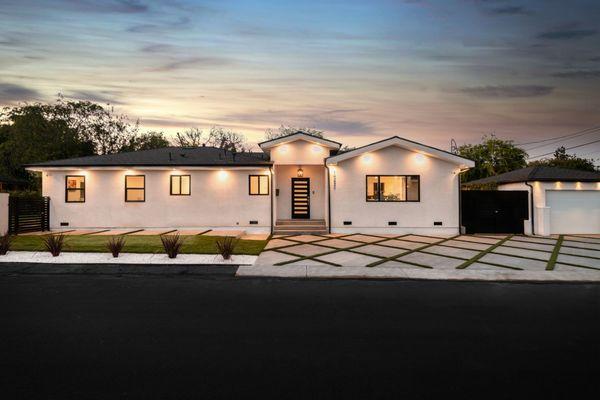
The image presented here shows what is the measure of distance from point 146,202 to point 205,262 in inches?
350

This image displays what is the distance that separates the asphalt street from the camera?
3180 millimetres

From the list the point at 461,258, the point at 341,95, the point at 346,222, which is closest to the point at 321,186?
the point at 346,222

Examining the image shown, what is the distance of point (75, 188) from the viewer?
16.6 metres

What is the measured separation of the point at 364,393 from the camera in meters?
3.05

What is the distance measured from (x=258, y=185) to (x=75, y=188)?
942cm

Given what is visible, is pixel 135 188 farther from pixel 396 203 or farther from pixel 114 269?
pixel 396 203

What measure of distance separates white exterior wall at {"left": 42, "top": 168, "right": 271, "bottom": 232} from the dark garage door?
1037 centimetres

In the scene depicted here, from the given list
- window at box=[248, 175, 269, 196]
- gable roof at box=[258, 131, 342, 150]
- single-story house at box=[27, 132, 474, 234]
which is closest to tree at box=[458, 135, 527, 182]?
single-story house at box=[27, 132, 474, 234]

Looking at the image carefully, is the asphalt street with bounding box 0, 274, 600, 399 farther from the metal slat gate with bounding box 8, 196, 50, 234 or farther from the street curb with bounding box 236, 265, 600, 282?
the metal slat gate with bounding box 8, 196, 50, 234

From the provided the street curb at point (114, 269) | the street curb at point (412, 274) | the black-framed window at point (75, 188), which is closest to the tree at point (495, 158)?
the street curb at point (412, 274)

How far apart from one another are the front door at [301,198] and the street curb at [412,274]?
9.47m

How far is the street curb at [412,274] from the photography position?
8.13 meters

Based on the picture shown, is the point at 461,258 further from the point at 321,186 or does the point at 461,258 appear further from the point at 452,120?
the point at 452,120

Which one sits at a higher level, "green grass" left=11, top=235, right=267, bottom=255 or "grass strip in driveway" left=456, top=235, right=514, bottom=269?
"green grass" left=11, top=235, right=267, bottom=255
